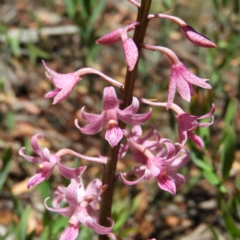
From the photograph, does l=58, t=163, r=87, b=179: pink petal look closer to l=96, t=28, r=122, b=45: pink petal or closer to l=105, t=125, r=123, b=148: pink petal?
l=105, t=125, r=123, b=148: pink petal

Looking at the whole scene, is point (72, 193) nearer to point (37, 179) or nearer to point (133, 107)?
point (37, 179)

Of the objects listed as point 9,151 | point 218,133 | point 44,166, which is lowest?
point 218,133

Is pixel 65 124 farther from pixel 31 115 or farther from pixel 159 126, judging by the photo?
pixel 159 126

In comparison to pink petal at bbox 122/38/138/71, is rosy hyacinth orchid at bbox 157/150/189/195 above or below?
below

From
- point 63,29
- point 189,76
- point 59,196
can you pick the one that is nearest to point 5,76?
point 63,29

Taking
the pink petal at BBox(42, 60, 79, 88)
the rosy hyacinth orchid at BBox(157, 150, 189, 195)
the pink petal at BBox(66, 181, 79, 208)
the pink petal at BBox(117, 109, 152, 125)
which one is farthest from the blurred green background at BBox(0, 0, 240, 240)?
the pink petal at BBox(42, 60, 79, 88)

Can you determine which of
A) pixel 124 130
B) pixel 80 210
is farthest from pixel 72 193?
pixel 124 130
